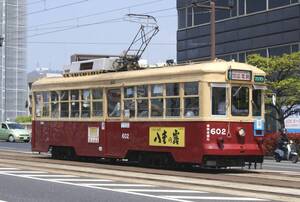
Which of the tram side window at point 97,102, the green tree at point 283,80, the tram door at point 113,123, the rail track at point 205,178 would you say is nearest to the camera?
the rail track at point 205,178

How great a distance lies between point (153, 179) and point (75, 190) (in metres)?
2.61

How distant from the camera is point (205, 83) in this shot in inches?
672

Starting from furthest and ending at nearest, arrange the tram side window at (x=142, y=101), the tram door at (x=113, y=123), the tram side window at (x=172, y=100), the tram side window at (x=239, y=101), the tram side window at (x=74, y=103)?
the tram side window at (x=74, y=103) < the tram door at (x=113, y=123) < the tram side window at (x=142, y=101) < the tram side window at (x=172, y=100) < the tram side window at (x=239, y=101)

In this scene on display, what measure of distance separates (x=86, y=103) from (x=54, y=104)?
1.94 meters

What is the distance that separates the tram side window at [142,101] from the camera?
61.2ft

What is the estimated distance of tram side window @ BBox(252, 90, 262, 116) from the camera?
17938 millimetres

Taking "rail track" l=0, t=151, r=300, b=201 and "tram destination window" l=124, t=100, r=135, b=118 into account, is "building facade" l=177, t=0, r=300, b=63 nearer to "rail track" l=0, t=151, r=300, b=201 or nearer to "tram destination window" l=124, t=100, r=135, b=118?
"tram destination window" l=124, t=100, r=135, b=118

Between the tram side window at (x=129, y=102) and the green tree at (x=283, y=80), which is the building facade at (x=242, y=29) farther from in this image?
the tram side window at (x=129, y=102)

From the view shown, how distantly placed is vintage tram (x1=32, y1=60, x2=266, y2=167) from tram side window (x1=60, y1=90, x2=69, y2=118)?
1.50ft

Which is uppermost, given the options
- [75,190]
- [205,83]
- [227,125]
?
[205,83]

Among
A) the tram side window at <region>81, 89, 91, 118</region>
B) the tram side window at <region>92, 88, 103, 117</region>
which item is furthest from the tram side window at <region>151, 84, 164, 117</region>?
the tram side window at <region>81, 89, 91, 118</region>

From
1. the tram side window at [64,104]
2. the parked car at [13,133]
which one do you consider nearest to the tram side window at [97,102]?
the tram side window at [64,104]

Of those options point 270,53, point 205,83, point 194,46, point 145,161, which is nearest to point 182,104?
point 205,83

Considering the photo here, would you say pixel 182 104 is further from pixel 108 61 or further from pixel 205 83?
pixel 108 61
